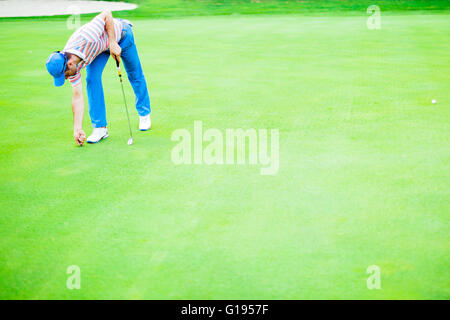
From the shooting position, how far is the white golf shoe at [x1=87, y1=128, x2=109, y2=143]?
4715mm

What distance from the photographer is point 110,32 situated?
438cm

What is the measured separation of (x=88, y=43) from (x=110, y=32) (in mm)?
295

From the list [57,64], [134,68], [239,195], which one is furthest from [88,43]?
[239,195]

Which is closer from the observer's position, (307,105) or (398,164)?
(398,164)

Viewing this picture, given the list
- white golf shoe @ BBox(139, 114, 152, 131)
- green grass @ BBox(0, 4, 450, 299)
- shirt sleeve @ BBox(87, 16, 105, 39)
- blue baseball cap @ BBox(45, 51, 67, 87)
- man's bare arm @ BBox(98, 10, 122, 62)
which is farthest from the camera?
white golf shoe @ BBox(139, 114, 152, 131)

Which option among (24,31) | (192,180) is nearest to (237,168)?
(192,180)

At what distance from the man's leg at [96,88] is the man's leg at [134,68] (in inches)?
8.7

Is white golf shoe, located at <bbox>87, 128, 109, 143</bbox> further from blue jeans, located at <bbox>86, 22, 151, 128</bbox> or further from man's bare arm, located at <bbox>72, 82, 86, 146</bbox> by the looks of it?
man's bare arm, located at <bbox>72, 82, 86, 146</bbox>

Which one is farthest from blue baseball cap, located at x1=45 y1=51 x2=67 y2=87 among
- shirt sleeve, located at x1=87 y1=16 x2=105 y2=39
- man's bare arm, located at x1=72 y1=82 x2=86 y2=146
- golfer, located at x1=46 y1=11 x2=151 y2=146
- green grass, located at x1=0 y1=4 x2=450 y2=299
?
green grass, located at x1=0 y1=4 x2=450 y2=299

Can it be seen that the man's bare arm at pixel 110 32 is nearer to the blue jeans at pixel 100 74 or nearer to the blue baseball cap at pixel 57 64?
the blue jeans at pixel 100 74

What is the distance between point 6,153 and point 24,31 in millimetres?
11162

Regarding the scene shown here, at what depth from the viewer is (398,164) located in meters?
3.96

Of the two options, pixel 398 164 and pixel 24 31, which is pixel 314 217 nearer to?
pixel 398 164
